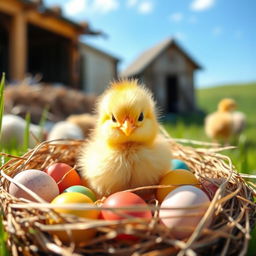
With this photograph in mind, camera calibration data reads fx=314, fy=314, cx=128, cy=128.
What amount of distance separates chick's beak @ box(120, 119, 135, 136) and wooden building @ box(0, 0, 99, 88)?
5061mm

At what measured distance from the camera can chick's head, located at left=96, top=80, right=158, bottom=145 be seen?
1.01 meters

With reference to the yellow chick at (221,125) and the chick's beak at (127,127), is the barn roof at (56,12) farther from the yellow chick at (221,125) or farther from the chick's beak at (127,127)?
the chick's beak at (127,127)

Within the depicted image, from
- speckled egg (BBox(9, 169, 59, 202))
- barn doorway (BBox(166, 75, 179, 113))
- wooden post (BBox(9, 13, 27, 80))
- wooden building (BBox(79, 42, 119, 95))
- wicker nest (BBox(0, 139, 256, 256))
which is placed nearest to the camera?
wicker nest (BBox(0, 139, 256, 256))

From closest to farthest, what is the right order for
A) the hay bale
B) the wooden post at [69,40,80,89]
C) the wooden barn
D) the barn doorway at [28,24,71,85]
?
the hay bale, the wooden post at [69,40,80,89], the barn doorway at [28,24,71,85], the wooden barn

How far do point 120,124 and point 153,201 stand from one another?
268mm

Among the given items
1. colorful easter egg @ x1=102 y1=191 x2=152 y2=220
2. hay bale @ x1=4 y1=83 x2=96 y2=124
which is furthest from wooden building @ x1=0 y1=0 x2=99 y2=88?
colorful easter egg @ x1=102 y1=191 x2=152 y2=220

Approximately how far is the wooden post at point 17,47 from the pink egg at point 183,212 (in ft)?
17.5

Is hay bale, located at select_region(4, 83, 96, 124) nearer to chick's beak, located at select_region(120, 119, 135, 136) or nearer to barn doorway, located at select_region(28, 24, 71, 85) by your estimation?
chick's beak, located at select_region(120, 119, 135, 136)

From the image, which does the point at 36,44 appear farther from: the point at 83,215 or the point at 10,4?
the point at 83,215

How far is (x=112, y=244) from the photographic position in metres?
0.70

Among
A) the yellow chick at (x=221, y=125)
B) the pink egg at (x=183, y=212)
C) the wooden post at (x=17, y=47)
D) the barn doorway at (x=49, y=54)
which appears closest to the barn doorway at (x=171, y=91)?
the barn doorway at (x=49, y=54)

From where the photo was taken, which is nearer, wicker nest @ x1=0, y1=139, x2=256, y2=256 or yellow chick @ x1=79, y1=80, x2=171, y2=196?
wicker nest @ x1=0, y1=139, x2=256, y2=256

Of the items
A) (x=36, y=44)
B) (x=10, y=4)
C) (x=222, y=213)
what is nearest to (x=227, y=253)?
(x=222, y=213)

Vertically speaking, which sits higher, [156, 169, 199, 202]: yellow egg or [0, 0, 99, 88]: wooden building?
[0, 0, 99, 88]: wooden building
